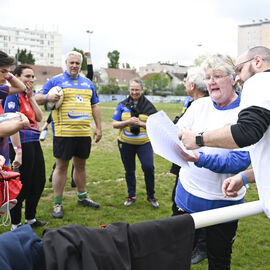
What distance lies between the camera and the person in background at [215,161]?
7.60 feet

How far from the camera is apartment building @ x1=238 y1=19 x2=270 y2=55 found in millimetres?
84875

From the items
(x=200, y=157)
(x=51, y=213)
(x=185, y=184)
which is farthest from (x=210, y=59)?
(x=51, y=213)

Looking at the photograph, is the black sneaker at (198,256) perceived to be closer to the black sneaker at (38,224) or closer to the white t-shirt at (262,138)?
the black sneaker at (38,224)

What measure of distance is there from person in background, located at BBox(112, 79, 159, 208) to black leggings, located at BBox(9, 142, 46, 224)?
5.07ft

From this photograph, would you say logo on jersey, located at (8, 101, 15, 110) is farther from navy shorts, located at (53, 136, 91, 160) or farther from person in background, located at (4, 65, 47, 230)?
navy shorts, located at (53, 136, 91, 160)

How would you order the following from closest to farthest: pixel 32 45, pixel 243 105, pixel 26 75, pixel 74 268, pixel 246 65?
pixel 74 268
pixel 243 105
pixel 246 65
pixel 26 75
pixel 32 45

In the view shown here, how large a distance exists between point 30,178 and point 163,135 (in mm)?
2720

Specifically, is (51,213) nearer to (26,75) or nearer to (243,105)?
(26,75)

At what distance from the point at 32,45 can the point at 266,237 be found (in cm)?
12120

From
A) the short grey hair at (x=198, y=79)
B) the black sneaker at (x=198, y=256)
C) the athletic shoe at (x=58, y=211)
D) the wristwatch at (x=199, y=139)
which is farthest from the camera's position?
the athletic shoe at (x=58, y=211)

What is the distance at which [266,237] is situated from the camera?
14.5 feet

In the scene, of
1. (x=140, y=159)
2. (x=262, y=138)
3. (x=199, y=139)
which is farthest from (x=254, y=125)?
(x=140, y=159)

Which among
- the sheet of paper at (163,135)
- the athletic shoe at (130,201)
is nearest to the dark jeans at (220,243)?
the sheet of paper at (163,135)

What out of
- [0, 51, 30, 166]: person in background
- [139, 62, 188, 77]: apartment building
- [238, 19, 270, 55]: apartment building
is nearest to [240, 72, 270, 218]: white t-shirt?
[0, 51, 30, 166]: person in background
